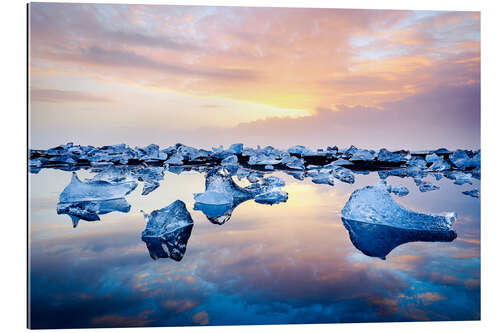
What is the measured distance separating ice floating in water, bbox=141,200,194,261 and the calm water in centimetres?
5

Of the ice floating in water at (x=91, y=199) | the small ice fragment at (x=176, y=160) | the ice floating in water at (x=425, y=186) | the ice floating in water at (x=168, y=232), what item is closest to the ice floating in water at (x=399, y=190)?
the ice floating in water at (x=425, y=186)

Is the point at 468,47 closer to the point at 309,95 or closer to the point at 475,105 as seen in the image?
the point at 475,105

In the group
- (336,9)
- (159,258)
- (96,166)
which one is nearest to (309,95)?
(336,9)

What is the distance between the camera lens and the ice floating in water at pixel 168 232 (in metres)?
2.06

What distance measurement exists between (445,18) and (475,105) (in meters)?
0.64

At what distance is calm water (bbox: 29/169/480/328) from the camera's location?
67.6 inches

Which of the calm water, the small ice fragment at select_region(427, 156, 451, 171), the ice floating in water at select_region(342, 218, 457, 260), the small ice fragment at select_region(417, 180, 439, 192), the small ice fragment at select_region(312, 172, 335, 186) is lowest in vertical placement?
the calm water

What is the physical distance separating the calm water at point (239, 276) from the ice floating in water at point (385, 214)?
171mm

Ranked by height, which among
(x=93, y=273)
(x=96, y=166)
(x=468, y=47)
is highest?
(x=468, y=47)

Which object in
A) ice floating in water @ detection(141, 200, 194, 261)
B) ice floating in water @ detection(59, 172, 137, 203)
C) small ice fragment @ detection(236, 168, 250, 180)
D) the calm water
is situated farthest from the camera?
small ice fragment @ detection(236, 168, 250, 180)

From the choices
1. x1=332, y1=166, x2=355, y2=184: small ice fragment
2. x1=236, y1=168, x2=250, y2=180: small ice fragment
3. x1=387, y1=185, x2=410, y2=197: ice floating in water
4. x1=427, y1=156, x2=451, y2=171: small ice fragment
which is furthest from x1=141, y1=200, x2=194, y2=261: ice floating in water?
x1=427, y1=156, x2=451, y2=171: small ice fragment

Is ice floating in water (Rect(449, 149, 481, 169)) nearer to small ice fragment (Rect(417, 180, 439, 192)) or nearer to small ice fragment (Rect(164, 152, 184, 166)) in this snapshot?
small ice fragment (Rect(417, 180, 439, 192))

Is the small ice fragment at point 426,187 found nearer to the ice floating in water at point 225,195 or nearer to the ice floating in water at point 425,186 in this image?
the ice floating in water at point 425,186

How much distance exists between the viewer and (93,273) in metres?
1.88
